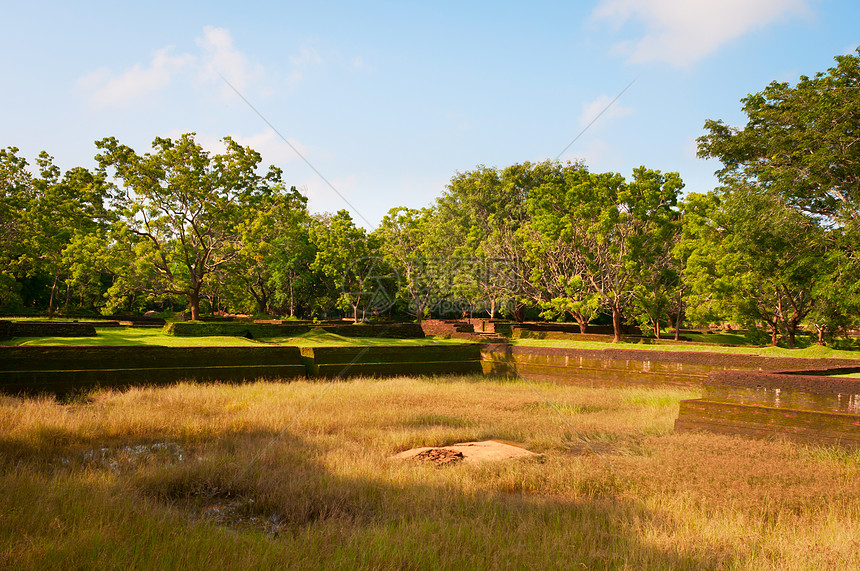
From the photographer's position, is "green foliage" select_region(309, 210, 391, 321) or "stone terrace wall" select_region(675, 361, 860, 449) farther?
"green foliage" select_region(309, 210, 391, 321)

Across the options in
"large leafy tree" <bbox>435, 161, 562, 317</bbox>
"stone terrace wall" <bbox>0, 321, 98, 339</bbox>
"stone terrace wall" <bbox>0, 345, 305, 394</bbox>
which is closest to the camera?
"stone terrace wall" <bbox>0, 345, 305, 394</bbox>

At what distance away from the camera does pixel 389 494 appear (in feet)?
19.5

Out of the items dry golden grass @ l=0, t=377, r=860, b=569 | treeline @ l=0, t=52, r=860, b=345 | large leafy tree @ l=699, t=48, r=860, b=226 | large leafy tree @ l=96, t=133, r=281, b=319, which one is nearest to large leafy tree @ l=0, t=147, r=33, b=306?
treeline @ l=0, t=52, r=860, b=345

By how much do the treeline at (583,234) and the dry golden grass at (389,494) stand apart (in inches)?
518

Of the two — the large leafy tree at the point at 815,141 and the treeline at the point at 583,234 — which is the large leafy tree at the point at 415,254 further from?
the large leafy tree at the point at 815,141

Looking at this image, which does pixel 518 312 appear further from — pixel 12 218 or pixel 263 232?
pixel 12 218

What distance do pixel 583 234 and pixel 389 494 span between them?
21.6 metres

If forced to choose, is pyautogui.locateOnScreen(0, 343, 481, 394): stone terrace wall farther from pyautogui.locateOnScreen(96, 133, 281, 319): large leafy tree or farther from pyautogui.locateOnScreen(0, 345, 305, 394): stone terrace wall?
pyautogui.locateOnScreen(96, 133, 281, 319): large leafy tree

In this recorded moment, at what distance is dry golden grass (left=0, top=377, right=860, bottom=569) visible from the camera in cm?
433

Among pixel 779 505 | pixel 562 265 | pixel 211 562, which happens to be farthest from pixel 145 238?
pixel 779 505

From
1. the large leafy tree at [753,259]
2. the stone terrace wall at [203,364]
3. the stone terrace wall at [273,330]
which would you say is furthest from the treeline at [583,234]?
the stone terrace wall at [203,364]

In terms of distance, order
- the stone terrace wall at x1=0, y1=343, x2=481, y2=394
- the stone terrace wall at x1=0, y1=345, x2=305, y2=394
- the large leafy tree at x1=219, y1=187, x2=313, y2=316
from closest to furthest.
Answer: the stone terrace wall at x1=0, y1=345, x2=305, y2=394 → the stone terrace wall at x1=0, y1=343, x2=481, y2=394 → the large leafy tree at x1=219, y1=187, x2=313, y2=316

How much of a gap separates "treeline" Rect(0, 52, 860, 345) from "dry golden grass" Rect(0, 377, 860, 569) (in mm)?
13148

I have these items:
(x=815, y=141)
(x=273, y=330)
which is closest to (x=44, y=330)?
(x=273, y=330)
